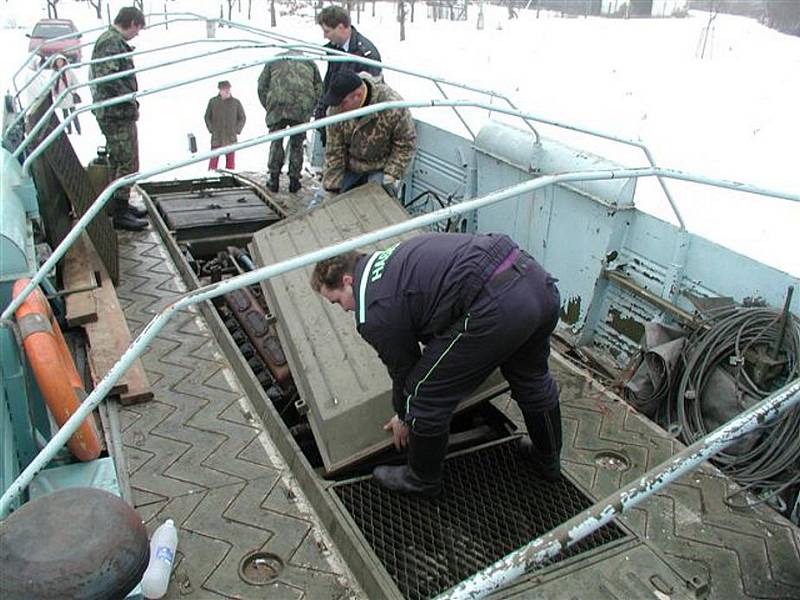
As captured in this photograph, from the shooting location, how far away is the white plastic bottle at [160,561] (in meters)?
2.90

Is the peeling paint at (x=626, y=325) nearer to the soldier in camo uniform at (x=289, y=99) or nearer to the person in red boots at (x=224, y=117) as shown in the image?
the soldier in camo uniform at (x=289, y=99)

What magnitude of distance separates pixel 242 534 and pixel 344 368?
1.04 meters

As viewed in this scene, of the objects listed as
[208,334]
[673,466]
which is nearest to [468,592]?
[673,466]

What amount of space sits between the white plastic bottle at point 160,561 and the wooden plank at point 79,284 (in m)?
2.27

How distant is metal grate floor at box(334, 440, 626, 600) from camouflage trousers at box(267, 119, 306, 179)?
199 inches

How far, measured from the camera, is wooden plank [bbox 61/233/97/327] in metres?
4.94

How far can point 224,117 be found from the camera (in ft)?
35.3

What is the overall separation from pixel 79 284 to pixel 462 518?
3554 mm

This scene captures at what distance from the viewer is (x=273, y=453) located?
3838 millimetres

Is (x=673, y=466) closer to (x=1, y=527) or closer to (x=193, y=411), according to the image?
(x=1, y=527)

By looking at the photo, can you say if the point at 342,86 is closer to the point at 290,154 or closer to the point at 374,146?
the point at 374,146

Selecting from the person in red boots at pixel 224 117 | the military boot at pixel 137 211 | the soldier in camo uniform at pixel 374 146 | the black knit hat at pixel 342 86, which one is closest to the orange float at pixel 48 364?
the black knit hat at pixel 342 86

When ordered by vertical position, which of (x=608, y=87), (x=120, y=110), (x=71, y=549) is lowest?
(x=608, y=87)

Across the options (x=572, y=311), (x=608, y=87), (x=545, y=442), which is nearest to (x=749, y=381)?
(x=545, y=442)
